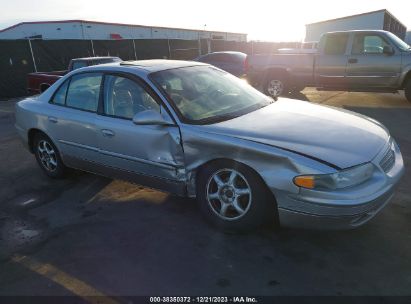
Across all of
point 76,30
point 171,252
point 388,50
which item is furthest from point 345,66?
point 76,30

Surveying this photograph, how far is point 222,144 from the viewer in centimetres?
329

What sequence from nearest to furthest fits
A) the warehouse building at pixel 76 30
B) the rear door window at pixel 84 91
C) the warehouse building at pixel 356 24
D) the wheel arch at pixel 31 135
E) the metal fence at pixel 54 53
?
1. the rear door window at pixel 84 91
2. the wheel arch at pixel 31 135
3. the metal fence at pixel 54 53
4. the warehouse building at pixel 76 30
5. the warehouse building at pixel 356 24

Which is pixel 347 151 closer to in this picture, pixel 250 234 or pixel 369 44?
pixel 250 234

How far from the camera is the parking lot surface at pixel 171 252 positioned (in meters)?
2.84

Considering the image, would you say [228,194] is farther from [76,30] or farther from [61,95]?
[76,30]

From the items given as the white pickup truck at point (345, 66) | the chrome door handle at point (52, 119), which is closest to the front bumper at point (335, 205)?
the chrome door handle at point (52, 119)

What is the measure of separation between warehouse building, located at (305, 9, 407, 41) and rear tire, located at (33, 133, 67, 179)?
109 feet

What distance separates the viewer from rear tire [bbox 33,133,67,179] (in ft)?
16.5

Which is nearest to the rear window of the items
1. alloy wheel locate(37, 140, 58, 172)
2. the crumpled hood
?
the crumpled hood

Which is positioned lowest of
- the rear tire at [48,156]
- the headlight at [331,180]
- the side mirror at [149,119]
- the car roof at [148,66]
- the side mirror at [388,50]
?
the rear tire at [48,156]

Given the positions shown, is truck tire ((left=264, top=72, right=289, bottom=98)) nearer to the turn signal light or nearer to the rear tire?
the rear tire

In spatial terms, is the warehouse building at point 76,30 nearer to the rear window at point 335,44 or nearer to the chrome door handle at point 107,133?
the rear window at point 335,44

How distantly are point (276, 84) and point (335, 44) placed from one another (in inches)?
77.2

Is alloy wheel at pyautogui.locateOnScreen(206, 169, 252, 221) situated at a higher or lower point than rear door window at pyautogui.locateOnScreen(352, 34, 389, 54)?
lower
